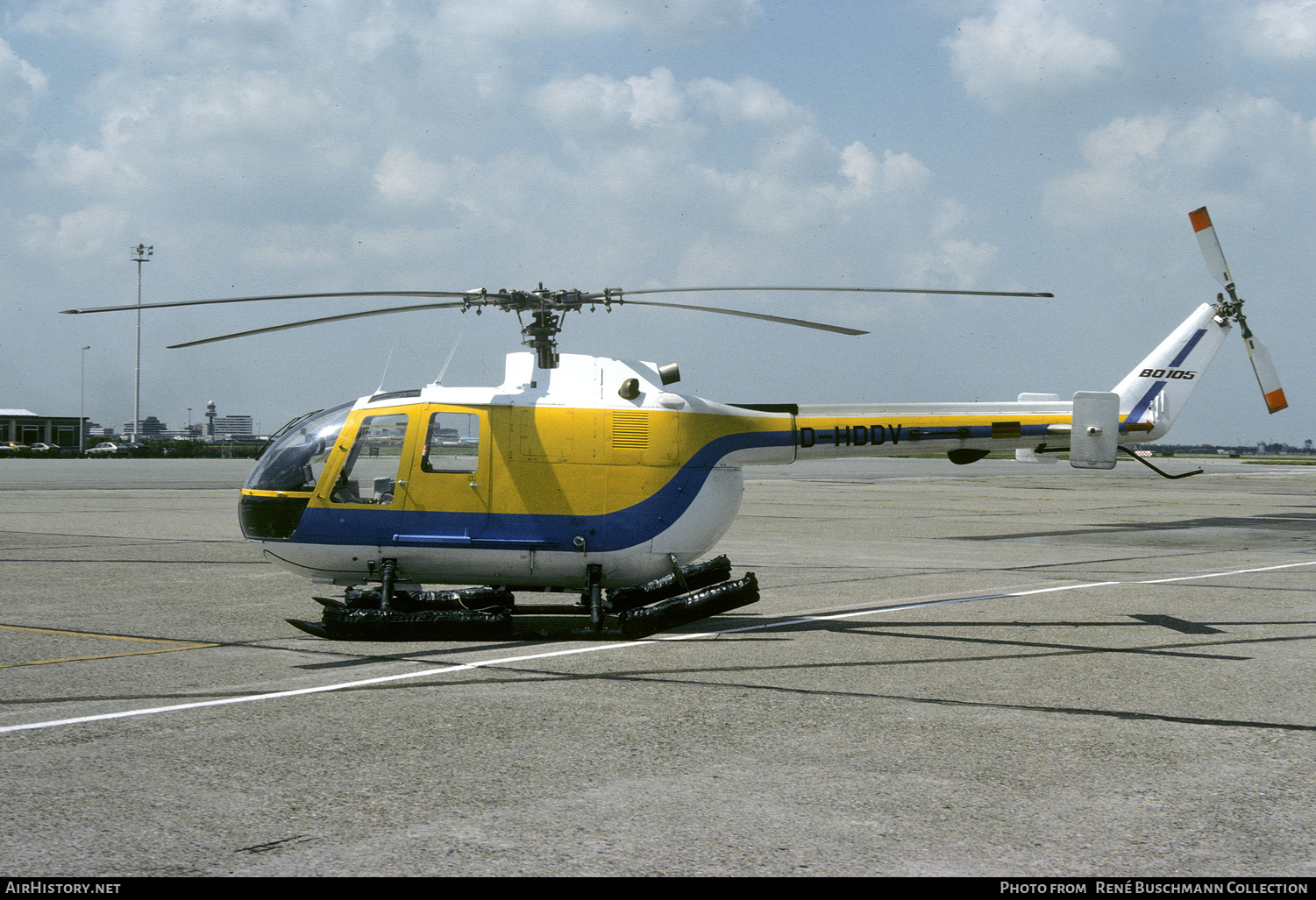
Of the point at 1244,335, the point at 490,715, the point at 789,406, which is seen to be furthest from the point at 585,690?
the point at 1244,335

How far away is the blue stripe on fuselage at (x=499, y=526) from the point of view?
10.7 metres

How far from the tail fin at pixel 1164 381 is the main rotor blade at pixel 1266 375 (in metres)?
1.98

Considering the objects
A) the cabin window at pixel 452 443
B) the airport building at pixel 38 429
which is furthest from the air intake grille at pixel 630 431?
the airport building at pixel 38 429

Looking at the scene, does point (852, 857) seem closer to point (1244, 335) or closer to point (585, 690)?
point (585, 690)

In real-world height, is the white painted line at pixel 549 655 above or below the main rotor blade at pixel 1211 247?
below

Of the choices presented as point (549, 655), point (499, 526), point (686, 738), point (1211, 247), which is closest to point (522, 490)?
point (499, 526)

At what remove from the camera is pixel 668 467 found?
11141 millimetres

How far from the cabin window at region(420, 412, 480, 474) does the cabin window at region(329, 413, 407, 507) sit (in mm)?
271

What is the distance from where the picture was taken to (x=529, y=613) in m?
11.5

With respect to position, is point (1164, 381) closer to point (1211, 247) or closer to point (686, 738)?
point (1211, 247)

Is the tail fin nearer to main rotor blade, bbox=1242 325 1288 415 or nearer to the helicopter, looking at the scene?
main rotor blade, bbox=1242 325 1288 415

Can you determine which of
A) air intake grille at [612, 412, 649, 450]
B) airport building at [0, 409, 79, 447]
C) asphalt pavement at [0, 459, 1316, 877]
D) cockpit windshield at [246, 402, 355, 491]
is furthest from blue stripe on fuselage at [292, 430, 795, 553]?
airport building at [0, 409, 79, 447]

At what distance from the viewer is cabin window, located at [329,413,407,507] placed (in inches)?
424

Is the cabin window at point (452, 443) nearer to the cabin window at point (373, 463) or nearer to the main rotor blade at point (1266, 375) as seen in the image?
the cabin window at point (373, 463)
